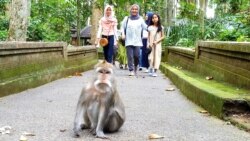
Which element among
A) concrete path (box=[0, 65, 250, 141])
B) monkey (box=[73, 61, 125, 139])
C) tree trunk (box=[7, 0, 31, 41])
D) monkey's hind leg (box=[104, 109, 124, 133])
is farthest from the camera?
tree trunk (box=[7, 0, 31, 41])

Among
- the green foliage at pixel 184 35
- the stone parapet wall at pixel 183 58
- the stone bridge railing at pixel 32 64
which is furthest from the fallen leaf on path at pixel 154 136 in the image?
the green foliage at pixel 184 35

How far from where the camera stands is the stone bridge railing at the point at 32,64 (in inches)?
325

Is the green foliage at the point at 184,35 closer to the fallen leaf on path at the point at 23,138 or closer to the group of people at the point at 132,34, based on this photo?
the group of people at the point at 132,34

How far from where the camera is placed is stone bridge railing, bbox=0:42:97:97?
8.25 metres

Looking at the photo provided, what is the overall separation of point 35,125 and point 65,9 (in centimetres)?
1702

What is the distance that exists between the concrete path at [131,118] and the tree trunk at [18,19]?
1918 millimetres

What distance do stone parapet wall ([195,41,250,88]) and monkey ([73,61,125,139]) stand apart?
2.37 m

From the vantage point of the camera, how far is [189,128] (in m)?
5.72

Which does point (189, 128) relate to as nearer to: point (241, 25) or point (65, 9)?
point (241, 25)

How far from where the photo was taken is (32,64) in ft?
32.4

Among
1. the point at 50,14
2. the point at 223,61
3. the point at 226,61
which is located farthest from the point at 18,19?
the point at 50,14

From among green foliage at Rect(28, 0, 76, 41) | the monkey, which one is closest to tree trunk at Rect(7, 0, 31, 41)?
green foliage at Rect(28, 0, 76, 41)

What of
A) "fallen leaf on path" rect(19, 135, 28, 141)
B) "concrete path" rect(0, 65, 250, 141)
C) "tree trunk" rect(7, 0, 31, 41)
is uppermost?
"tree trunk" rect(7, 0, 31, 41)

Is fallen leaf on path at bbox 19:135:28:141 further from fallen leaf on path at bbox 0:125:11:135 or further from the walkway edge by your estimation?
the walkway edge
